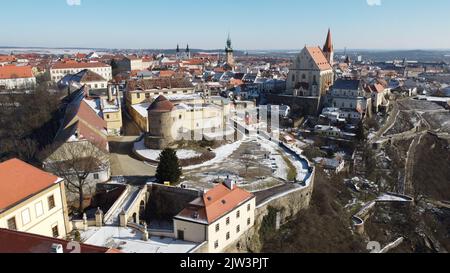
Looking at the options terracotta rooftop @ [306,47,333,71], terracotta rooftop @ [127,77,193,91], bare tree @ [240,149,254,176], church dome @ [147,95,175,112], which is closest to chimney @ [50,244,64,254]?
bare tree @ [240,149,254,176]

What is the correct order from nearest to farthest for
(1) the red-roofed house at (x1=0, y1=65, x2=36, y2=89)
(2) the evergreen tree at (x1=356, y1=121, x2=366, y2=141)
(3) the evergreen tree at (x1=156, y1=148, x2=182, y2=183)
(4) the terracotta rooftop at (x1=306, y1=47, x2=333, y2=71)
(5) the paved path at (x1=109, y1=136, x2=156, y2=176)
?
(3) the evergreen tree at (x1=156, y1=148, x2=182, y2=183), (5) the paved path at (x1=109, y1=136, x2=156, y2=176), (2) the evergreen tree at (x1=356, y1=121, x2=366, y2=141), (1) the red-roofed house at (x1=0, y1=65, x2=36, y2=89), (4) the terracotta rooftop at (x1=306, y1=47, x2=333, y2=71)

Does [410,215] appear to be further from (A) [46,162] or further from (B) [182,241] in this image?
(A) [46,162]

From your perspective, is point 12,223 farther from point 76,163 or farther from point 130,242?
point 76,163

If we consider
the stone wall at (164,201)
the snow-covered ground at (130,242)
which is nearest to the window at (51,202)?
the snow-covered ground at (130,242)

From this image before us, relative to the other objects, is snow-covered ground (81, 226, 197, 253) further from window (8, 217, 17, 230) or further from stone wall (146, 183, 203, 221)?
stone wall (146, 183, 203, 221)

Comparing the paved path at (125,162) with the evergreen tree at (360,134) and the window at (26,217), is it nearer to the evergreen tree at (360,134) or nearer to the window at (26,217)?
the window at (26,217)

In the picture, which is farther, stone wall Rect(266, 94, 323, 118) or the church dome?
stone wall Rect(266, 94, 323, 118)
